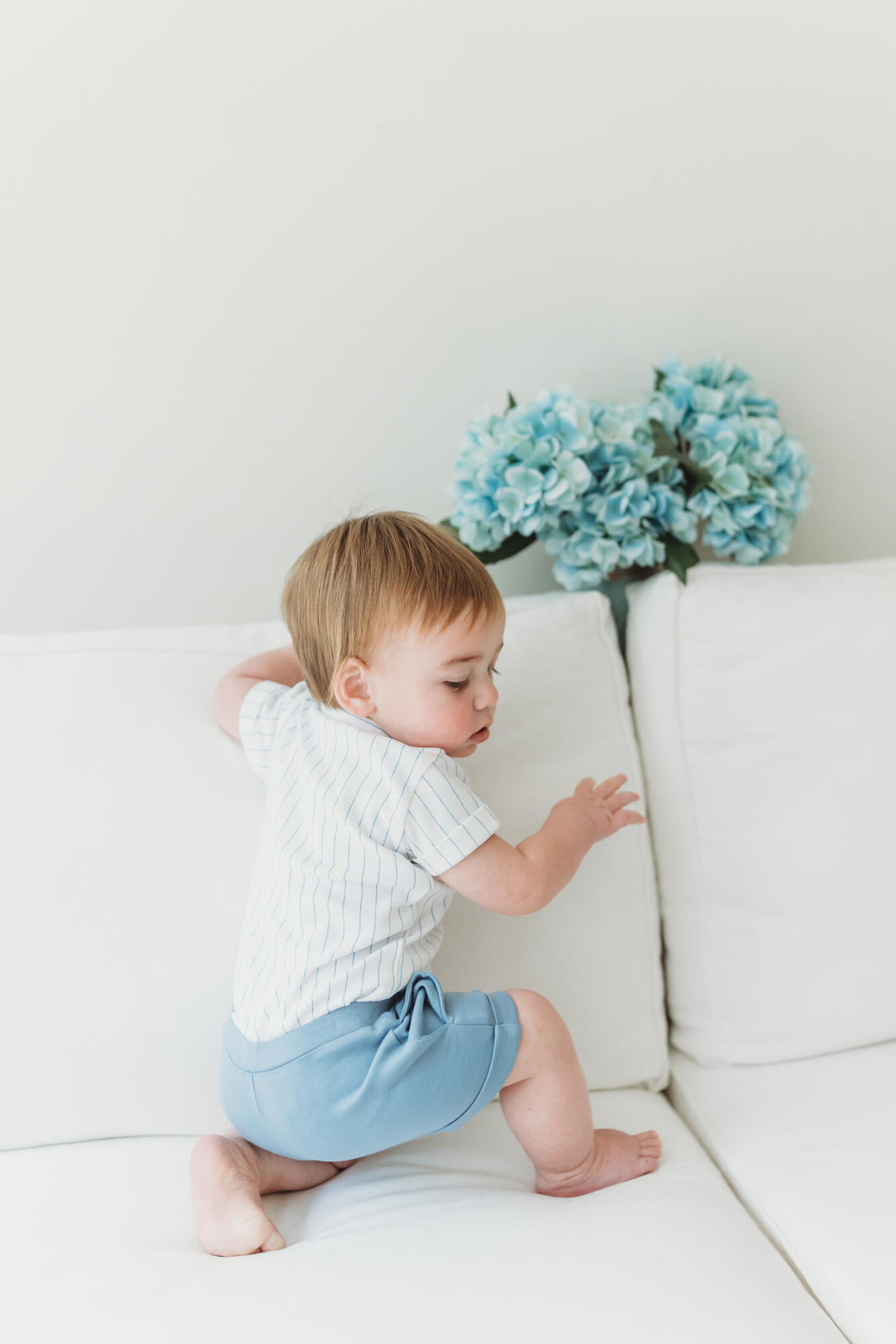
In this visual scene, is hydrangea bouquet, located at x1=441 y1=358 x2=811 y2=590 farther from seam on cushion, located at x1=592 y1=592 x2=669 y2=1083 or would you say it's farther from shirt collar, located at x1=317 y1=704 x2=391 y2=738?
shirt collar, located at x1=317 y1=704 x2=391 y2=738

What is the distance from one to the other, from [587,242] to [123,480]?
772 millimetres

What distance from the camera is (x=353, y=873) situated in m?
1.03

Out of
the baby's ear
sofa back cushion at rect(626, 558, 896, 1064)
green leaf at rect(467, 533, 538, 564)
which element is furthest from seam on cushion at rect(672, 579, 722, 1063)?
the baby's ear

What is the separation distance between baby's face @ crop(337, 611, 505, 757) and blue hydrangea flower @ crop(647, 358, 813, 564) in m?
0.52

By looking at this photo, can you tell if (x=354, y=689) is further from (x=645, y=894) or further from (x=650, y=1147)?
(x=650, y=1147)

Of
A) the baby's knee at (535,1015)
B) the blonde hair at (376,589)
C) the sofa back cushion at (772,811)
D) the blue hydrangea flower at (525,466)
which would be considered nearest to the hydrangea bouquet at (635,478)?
the blue hydrangea flower at (525,466)

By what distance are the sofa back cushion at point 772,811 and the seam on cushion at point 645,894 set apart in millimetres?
19

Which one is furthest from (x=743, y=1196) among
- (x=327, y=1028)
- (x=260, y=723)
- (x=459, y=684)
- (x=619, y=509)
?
(x=619, y=509)

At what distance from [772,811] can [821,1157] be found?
40 cm

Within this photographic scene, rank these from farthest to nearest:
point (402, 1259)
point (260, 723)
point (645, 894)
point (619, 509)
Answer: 1. point (619, 509)
2. point (645, 894)
3. point (260, 723)
4. point (402, 1259)

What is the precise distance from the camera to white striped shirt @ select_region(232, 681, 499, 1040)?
1.02m

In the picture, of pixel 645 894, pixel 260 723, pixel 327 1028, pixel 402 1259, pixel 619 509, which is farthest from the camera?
pixel 619 509

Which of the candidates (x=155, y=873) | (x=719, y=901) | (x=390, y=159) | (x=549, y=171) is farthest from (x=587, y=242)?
(x=155, y=873)

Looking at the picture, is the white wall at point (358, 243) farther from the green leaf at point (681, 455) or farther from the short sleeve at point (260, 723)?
the short sleeve at point (260, 723)
